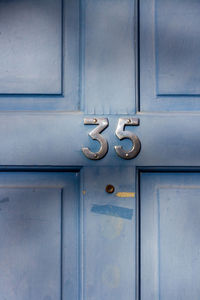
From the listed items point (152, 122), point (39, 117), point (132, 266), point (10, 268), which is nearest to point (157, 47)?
point (152, 122)

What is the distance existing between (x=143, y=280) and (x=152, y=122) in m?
0.42

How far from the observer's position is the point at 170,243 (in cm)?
63

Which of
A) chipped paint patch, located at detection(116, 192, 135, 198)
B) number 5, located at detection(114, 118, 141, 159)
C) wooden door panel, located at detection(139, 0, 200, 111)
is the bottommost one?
chipped paint patch, located at detection(116, 192, 135, 198)

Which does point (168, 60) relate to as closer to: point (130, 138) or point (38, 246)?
point (130, 138)

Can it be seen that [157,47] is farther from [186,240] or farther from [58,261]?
[58,261]

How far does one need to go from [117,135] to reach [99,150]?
6cm

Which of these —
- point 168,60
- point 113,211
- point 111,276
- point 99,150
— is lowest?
point 111,276

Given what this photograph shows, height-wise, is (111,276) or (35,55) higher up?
(35,55)

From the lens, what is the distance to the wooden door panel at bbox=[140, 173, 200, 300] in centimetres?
63

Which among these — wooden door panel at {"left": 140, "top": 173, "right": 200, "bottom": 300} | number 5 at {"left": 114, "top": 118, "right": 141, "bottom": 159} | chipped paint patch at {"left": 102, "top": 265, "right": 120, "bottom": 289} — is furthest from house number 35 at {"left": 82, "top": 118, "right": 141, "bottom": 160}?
chipped paint patch at {"left": 102, "top": 265, "right": 120, "bottom": 289}

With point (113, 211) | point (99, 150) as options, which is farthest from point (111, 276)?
point (99, 150)

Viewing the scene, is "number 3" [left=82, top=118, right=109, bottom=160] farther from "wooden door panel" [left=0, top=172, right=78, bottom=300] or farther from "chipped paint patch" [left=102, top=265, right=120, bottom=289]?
"chipped paint patch" [left=102, top=265, right=120, bottom=289]

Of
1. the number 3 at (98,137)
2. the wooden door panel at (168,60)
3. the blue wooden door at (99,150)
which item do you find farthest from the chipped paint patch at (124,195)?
the wooden door panel at (168,60)

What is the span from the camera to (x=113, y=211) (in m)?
0.63
